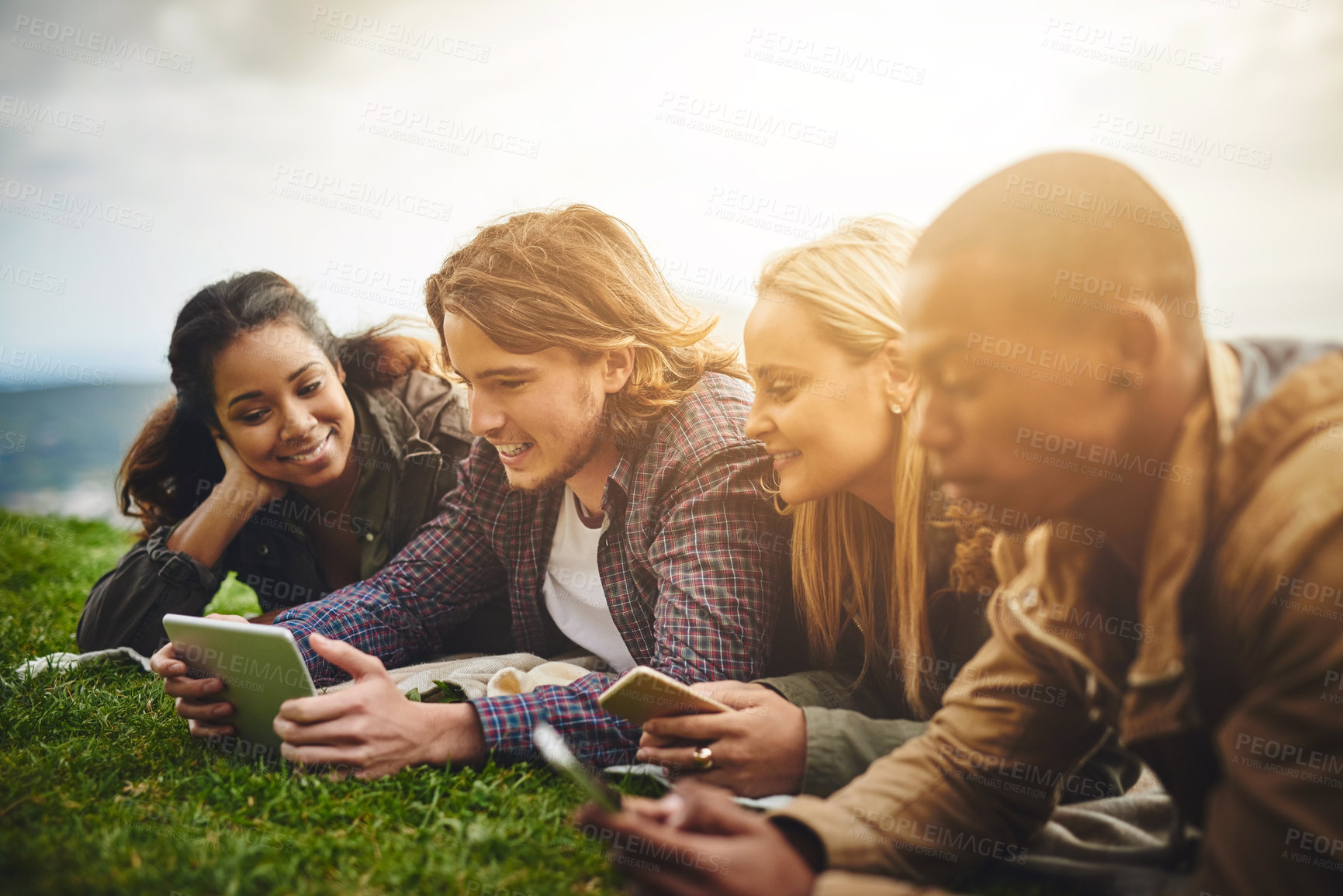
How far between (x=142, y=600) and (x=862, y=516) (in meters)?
3.06

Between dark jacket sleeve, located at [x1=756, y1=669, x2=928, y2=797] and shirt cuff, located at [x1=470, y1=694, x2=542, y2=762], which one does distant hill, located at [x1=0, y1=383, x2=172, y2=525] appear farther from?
dark jacket sleeve, located at [x1=756, y1=669, x2=928, y2=797]

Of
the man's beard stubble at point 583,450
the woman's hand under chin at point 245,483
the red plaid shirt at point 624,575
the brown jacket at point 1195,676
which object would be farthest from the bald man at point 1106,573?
the woman's hand under chin at point 245,483

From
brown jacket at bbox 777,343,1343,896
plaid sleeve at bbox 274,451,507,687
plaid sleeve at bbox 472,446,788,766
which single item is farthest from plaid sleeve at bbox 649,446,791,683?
plaid sleeve at bbox 274,451,507,687

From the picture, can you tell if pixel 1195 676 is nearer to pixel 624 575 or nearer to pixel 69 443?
pixel 624 575

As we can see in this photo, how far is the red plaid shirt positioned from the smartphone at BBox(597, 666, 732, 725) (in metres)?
0.18

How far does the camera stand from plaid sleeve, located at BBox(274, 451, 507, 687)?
3.19 meters

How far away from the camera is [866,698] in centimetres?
258

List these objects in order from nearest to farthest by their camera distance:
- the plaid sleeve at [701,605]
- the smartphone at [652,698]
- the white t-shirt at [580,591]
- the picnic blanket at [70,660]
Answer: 1. the smartphone at [652,698]
2. the plaid sleeve at [701,605]
3. the white t-shirt at [580,591]
4. the picnic blanket at [70,660]

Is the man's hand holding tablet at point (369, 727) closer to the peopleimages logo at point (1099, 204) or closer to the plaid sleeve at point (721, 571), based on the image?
the plaid sleeve at point (721, 571)

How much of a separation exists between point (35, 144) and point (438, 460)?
3277 mm

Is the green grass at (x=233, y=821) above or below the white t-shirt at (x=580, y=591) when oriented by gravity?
below

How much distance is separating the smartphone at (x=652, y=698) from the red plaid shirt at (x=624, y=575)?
182 millimetres

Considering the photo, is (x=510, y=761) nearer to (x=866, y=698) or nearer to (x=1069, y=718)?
(x=866, y=698)

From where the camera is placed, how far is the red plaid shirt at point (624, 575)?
2484 mm
